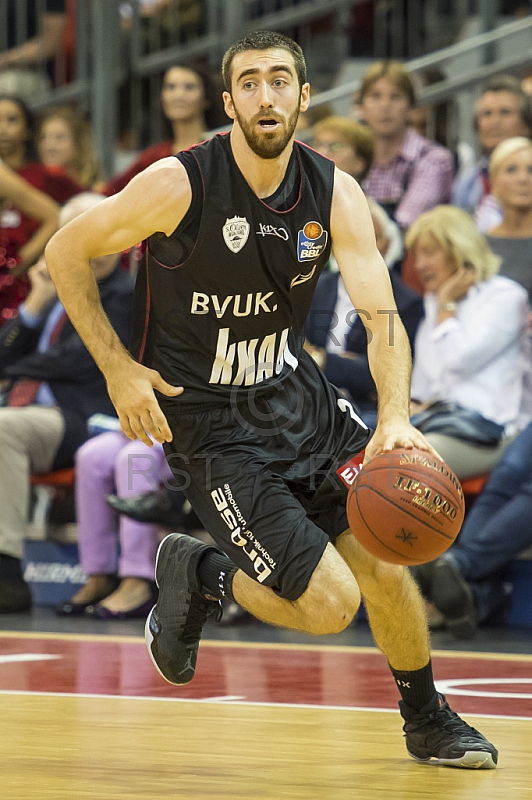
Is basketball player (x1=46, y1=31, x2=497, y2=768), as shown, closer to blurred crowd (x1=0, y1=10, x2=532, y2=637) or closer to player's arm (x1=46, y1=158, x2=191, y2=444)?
player's arm (x1=46, y1=158, x2=191, y2=444)

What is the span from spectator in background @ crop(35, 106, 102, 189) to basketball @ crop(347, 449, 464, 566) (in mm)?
5799

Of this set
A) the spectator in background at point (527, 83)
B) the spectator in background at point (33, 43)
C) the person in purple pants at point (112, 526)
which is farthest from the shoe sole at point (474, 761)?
the spectator in background at point (33, 43)

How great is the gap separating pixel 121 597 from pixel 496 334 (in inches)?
87.1

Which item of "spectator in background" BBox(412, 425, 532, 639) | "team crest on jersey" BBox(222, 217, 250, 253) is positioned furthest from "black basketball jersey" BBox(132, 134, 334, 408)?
"spectator in background" BBox(412, 425, 532, 639)

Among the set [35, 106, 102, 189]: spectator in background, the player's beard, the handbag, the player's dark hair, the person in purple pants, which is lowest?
the person in purple pants

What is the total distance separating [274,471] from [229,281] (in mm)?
537

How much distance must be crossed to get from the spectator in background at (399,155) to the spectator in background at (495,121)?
0.60 ft

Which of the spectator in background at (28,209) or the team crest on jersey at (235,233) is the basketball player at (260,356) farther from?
the spectator in background at (28,209)

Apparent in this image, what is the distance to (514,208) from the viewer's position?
7008mm

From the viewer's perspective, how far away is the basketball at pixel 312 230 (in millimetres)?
3803

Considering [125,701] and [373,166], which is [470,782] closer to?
[125,701]

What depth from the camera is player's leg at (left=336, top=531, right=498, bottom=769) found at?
12.0 feet

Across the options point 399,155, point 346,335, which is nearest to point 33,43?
point 399,155

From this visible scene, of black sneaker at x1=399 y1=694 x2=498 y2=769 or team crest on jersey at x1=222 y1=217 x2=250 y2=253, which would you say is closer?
black sneaker at x1=399 y1=694 x2=498 y2=769
